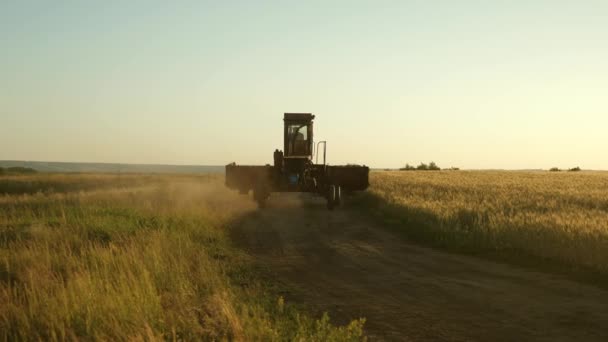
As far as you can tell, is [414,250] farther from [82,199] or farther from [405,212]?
[82,199]

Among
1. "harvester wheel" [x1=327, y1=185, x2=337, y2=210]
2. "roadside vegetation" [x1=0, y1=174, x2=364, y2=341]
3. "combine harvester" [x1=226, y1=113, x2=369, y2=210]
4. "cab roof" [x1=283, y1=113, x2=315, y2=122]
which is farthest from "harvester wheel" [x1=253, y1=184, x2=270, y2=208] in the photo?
"roadside vegetation" [x1=0, y1=174, x2=364, y2=341]

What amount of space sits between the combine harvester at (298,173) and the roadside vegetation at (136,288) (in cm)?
932

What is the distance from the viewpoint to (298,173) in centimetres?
2788

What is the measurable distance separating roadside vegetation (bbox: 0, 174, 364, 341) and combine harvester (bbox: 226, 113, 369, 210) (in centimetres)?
932

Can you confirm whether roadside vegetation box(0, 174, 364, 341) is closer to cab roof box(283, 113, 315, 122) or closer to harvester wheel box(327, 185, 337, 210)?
harvester wheel box(327, 185, 337, 210)

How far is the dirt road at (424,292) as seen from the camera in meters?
8.20

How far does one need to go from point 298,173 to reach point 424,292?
17646mm

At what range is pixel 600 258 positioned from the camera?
43.4ft

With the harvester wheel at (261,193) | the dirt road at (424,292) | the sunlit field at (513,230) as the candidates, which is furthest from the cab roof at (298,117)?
the dirt road at (424,292)

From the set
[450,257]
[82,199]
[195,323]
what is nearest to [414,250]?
[450,257]

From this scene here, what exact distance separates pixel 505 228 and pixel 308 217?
30.2 feet

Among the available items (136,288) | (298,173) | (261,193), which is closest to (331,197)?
(298,173)

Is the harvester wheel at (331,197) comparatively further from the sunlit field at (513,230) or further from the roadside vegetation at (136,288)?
the roadside vegetation at (136,288)

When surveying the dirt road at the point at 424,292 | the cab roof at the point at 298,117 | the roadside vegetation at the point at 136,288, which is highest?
the cab roof at the point at 298,117
